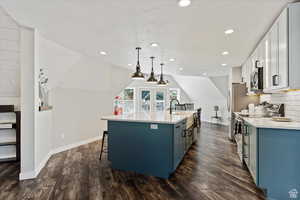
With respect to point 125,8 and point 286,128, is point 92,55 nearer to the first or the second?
point 125,8

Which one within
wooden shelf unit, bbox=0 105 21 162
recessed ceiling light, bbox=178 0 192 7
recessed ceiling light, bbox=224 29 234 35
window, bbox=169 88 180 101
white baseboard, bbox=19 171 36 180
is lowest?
white baseboard, bbox=19 171 36 180

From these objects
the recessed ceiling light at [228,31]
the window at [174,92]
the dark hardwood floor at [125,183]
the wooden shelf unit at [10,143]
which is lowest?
the dark hardwood floor at [125,183]

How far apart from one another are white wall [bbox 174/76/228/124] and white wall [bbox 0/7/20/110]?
23.6 ft

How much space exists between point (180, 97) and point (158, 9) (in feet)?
26.8

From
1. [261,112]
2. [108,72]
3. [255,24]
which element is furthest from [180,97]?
[255,24]

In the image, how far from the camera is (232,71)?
561 cm

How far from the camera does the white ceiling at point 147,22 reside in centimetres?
203

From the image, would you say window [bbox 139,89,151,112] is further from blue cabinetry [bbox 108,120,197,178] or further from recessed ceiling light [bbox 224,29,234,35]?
recessed ceiling light [bbox 224,29,234,35]

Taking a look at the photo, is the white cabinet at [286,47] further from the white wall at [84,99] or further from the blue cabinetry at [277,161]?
the white wall at [84,99]

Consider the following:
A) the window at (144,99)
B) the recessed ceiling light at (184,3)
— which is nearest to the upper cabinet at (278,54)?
the recessed ceiling light at (184,3)

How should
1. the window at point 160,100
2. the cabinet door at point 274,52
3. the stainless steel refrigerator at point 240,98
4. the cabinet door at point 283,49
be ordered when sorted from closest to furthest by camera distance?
1. the cabinet door at point 283,49
2. the cabinet door at point 274,52
3. the stainless steel refrigerator at point 240,98
4. the window at point 160,100

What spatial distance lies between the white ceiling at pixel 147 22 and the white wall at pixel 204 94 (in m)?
4.83

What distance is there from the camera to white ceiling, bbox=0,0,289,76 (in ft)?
6.66

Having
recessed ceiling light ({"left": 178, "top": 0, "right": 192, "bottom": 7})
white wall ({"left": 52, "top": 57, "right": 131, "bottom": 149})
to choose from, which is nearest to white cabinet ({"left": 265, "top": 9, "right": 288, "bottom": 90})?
recessed ceiling light ({"left": 178, "top": 0, "right": 192, "bottom": 7})
